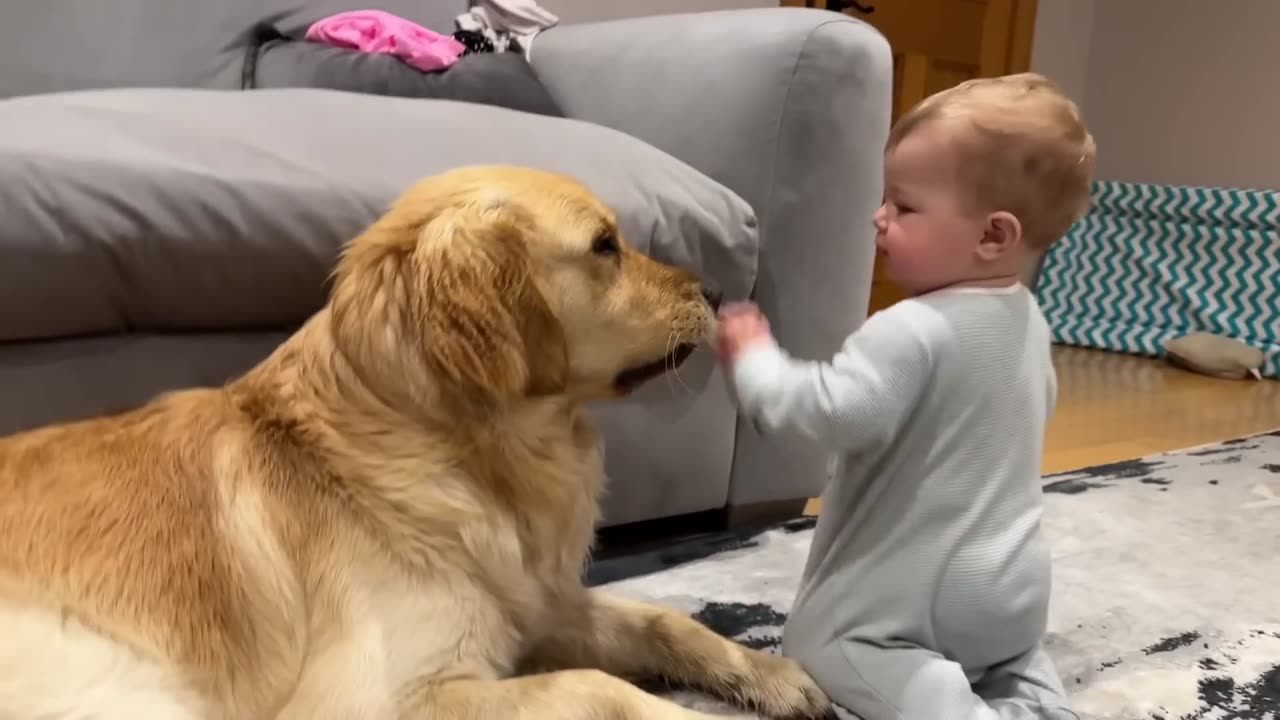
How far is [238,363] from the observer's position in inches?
56.0

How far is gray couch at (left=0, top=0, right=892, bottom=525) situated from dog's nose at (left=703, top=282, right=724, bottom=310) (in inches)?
8.1

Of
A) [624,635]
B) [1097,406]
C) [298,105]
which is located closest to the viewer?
[624,635]

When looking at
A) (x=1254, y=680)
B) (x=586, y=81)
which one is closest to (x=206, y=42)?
(x=586, y=81)

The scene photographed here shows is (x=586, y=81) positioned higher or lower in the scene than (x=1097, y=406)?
higher

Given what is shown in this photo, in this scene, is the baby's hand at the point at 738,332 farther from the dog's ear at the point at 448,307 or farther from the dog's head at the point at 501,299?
the dog's ear at the point at 448,307

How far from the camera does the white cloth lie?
242 centimetres

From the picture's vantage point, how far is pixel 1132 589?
168 centimetres

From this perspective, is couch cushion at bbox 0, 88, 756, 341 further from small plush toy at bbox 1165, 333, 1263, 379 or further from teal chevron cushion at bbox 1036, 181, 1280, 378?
teal chevron cushion at bbox 1036, 181, 1280, 378

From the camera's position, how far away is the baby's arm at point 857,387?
3.69 ft

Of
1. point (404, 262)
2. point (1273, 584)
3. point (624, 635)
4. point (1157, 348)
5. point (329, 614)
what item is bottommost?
point (1157, 348)

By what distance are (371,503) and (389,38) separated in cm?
139

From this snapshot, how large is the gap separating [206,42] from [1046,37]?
12.4 feet

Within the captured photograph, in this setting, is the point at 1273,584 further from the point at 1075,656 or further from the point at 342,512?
the point at 342,512

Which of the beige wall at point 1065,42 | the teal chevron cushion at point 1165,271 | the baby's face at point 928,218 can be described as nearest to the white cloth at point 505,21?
the baby's face at point 928,218
